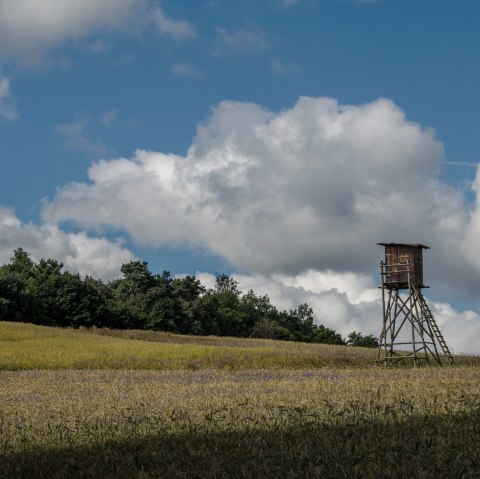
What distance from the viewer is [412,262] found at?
4091 cm

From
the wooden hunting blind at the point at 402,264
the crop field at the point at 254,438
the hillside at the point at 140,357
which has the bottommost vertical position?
the crop field at the point at 254,438

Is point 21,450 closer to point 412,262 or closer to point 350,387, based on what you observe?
point 350,387

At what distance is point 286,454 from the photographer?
21.8 ft

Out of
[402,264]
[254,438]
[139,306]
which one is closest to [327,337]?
[139,306]

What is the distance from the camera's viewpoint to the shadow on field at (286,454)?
573cm

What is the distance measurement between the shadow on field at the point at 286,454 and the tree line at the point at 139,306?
71.9m

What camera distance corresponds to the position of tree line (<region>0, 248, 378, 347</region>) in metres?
82.0

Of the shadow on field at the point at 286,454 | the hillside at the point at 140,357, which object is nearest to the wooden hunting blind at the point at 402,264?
the hillside at the point at 140,357

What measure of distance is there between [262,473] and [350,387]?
10303 mm

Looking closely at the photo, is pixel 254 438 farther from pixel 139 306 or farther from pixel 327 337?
pixel 327 337

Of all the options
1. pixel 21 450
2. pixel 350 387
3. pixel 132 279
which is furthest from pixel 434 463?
pixel 132 279

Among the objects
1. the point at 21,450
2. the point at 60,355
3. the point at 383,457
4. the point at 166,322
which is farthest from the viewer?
the point at 166,322

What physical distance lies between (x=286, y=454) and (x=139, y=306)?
301 ft

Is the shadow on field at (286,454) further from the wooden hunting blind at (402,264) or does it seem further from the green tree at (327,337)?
the green tree at (327,337)
